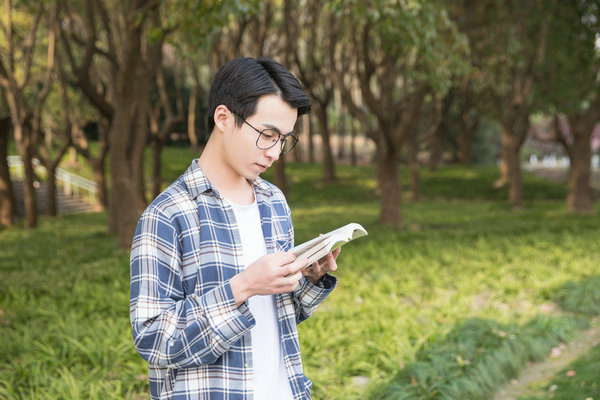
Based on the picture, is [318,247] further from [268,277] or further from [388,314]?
[388,314]

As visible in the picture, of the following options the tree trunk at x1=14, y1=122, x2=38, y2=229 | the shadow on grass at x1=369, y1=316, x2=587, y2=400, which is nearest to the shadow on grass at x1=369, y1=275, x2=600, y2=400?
the shadow on grass at x1=369, y1=316, x2=587, y2=400

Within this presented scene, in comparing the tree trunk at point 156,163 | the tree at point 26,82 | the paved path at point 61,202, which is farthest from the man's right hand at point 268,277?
the paved path at point 61,202

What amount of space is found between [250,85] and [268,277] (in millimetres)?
591

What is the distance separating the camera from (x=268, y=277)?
1522mm

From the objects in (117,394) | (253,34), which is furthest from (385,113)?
(117,394)

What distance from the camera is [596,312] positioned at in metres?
6.16

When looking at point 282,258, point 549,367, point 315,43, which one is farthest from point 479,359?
point 315,43

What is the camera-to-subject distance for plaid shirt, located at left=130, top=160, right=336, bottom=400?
156cm

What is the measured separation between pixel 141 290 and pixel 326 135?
23.1m

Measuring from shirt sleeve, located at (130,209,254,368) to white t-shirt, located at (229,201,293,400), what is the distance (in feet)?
0.77

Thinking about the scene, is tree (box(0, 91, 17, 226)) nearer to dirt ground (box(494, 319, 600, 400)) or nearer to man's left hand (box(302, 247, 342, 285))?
dirt ground (box(494, 319, 600, 400))

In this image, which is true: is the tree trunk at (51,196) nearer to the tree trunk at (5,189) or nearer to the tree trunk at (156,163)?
the tree trunk at (5,189)

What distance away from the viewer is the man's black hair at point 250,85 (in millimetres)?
1702

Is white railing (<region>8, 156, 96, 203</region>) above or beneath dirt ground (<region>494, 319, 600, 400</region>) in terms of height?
above
